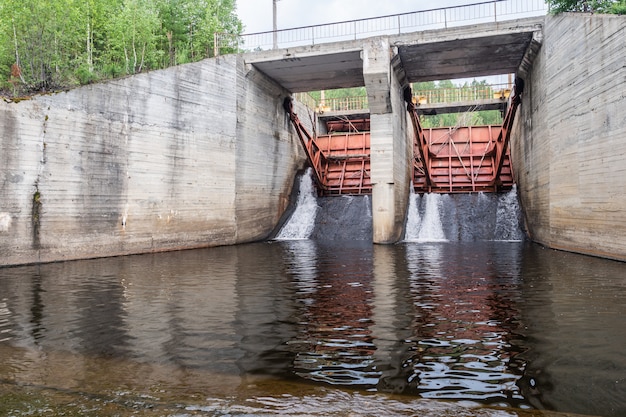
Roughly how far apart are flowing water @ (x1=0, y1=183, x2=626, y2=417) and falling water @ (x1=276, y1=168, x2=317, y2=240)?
12468 millimetres

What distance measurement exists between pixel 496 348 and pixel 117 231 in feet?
43.2

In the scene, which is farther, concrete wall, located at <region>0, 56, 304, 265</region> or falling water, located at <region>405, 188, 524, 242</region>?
falling water, located at <region>405, 188, 524, 242</region>

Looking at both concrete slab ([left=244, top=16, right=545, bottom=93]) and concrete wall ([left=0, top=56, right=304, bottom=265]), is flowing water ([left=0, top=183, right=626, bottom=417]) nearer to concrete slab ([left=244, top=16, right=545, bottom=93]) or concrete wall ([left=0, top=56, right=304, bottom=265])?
concrete wall ([left=0, top=56, right=304, bottom=265])

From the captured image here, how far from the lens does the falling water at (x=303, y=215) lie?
74.2ft

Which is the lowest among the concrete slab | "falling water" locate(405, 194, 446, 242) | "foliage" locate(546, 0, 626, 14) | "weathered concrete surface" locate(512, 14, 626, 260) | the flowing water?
the flowing water

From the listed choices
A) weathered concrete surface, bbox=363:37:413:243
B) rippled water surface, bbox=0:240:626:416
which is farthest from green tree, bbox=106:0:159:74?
rippled water surface, bbox=0:240:626:416

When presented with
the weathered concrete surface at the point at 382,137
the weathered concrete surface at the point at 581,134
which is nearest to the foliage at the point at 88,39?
the weathered concrete surface at the point at 382,137

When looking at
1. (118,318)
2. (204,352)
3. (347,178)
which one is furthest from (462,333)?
(347,178)

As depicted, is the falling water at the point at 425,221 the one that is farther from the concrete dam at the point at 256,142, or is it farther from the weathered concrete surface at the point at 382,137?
the weathered concrete surface at the point at 382,137

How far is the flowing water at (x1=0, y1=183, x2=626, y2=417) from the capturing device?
323cm

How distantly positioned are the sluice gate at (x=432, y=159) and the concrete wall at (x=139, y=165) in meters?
5.71

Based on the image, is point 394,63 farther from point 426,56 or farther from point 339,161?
point 339,161

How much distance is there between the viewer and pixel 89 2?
2366 cm

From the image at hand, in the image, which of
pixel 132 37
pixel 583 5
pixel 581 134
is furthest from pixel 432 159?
pixel 132 37
